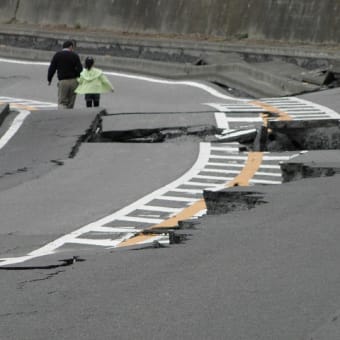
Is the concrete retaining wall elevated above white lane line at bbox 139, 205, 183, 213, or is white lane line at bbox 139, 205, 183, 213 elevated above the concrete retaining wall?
the concrete retaining wall

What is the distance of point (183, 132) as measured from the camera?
21.1 meters

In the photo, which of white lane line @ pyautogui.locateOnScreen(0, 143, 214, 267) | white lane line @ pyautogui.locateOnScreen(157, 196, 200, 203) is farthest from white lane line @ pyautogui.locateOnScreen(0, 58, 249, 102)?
white lane line @ pyautogui.locateOnScreen(157, 196, 200, 203)

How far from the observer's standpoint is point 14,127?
22266 millimetres

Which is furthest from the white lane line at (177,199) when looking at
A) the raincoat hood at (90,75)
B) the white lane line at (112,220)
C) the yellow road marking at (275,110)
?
the raincoat hood at (90,75)

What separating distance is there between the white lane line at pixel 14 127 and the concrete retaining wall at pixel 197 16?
19.2 m

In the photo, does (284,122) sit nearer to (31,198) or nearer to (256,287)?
(31,198)

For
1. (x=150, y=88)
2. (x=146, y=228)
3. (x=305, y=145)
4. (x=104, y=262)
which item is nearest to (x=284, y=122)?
(x=305, y=145)

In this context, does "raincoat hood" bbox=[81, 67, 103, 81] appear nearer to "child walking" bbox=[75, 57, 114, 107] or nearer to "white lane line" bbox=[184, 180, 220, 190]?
"child walking" bbox=[75, 57, 114, 107]

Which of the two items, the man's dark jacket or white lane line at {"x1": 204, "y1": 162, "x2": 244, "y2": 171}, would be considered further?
the man's dark jacket

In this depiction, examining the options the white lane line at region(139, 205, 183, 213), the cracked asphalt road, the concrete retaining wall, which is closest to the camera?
the cracked asphalt road

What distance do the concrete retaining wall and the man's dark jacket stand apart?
17.2 m

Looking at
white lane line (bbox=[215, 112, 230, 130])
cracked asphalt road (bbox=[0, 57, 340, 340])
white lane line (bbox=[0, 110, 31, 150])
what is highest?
cracked asphalt road (bbox=[0, 57, 340, 340])

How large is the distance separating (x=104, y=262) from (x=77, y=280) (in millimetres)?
794

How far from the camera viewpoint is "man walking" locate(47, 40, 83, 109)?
25281mm
